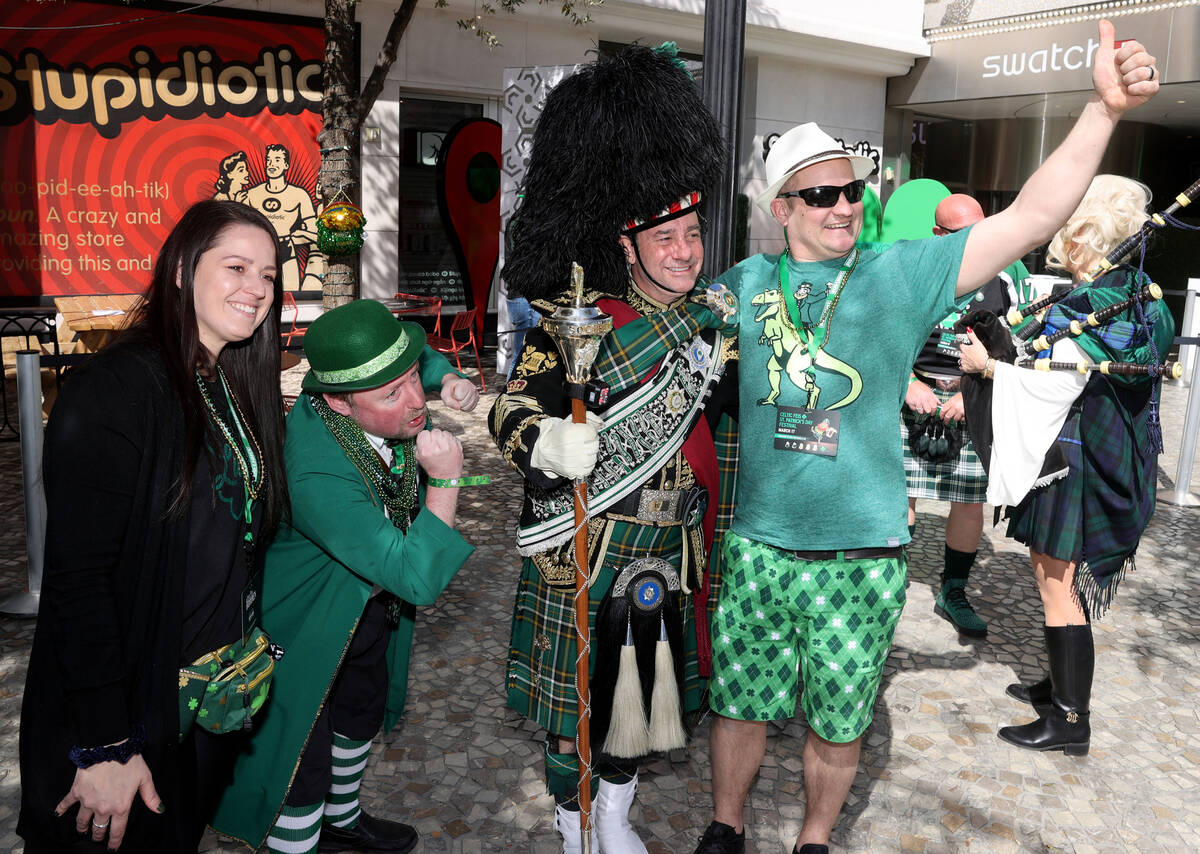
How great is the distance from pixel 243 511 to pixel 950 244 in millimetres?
1841

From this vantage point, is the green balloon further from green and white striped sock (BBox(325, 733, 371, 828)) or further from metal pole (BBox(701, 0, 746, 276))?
green and white striped sock (BBox(325, 733, 371, 828))

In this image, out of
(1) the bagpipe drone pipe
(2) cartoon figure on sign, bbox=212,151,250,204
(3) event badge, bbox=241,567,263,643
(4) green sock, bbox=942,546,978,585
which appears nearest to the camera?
(3) event badge, bbox=241,567,263,643

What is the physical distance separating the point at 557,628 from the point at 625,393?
0.67 metres

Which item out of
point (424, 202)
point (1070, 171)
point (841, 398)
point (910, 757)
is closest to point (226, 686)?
point (841, 398)

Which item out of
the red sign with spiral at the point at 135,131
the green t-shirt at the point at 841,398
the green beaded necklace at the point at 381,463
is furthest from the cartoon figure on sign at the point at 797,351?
the red sign with spiral at the point at 135,131

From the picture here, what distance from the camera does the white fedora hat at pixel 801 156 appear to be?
265 centimetres

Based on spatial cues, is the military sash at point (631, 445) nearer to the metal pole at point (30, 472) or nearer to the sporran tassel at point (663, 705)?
the sporran tassel at point (663, 705)

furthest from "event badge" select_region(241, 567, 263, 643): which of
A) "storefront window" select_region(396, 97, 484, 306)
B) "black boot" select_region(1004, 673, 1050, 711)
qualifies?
"storefront window" select_region(396, 97, 484, 306)

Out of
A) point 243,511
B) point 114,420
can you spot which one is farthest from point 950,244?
point 114,420

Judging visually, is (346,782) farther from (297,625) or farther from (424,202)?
(424,202)

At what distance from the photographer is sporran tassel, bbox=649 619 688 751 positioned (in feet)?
8.77

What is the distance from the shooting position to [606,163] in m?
2.64

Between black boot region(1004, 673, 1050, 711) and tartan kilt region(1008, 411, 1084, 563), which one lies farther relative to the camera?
black boot region(1004, 673, 1050, 711)

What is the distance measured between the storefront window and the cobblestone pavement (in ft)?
27.2
